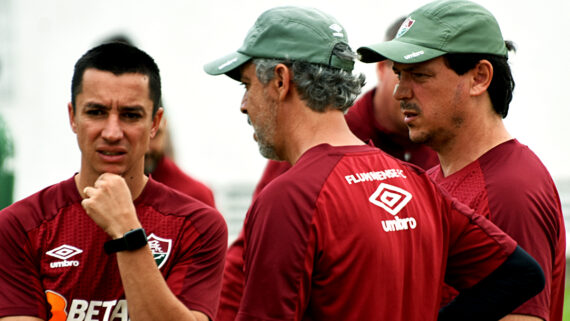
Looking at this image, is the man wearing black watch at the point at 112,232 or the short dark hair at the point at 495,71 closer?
the man wearing black watch at the point at 112,232

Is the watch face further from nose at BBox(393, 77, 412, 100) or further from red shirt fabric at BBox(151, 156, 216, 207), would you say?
red shirt fabric at BBox(151, 156, 216, 207)

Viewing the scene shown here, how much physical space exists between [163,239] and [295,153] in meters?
0.63

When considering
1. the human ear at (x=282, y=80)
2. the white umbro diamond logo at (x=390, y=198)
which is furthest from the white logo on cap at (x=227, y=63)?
the white umbro diamond logo at (x=390, y=198)

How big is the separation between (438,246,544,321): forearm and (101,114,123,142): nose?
125 centimetres

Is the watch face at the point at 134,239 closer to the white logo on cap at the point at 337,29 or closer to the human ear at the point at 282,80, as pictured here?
the human ear at the point at 282,80

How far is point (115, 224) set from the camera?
8.98 feet

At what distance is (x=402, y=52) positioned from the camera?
296 centimetres

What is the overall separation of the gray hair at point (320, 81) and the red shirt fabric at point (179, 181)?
222 cm

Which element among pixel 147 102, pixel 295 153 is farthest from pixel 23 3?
pixel 295 153

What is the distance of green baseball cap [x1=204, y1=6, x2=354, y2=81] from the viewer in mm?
2686

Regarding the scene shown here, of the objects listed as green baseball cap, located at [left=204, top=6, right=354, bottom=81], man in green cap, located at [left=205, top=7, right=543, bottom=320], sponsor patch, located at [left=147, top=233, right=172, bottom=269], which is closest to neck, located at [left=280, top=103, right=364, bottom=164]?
man in green cap, located at [left=205, top=7, right=543, bottom=320]

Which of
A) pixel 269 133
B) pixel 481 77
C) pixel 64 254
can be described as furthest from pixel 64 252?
pixel 481 77

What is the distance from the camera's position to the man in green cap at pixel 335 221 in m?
2.35

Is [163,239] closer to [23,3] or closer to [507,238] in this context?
[507,238]
